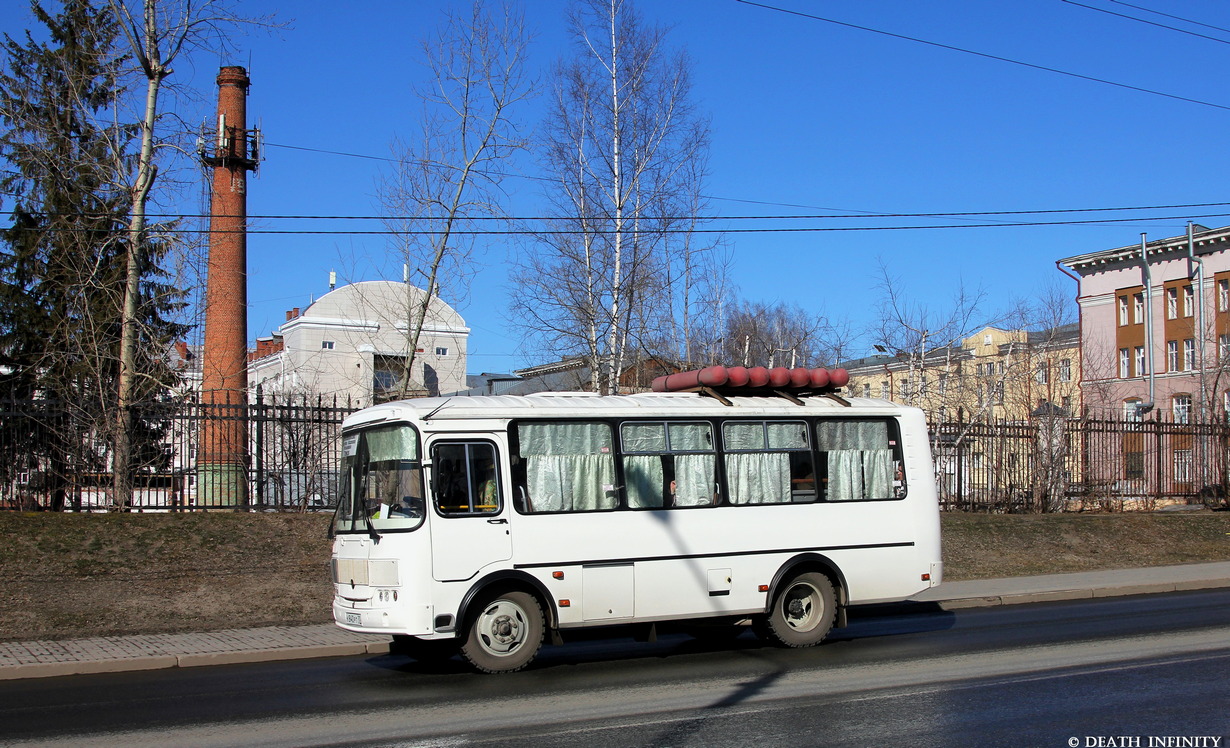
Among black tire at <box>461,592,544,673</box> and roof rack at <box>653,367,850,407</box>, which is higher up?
roof rack at <box>653,367,850,407</box>

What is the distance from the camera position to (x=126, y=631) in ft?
44.7

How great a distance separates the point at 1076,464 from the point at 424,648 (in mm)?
21723

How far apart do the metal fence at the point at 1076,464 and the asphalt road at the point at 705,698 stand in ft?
41.4

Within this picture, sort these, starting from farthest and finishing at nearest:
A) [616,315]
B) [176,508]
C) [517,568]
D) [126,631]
Answer: 1. [616,315]
2. [176,508]
3. [126,631]
4. [517,568]

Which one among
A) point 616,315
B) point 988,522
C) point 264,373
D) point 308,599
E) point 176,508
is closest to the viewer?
point 308,599

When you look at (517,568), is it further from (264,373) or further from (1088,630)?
(264,373)

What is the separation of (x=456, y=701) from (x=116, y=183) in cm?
1579

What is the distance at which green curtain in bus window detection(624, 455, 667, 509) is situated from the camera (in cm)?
1135

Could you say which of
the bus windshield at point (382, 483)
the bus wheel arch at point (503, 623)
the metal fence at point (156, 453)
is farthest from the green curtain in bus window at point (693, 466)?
the metal fence at point (156, 453)

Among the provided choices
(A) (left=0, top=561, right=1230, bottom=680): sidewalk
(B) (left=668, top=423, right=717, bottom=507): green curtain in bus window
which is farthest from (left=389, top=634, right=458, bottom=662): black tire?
(B) (left=668, top=423, right=717, bottom=507): green curtain in bus window

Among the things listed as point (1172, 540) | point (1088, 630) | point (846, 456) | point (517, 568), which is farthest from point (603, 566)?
point (1172, 540)

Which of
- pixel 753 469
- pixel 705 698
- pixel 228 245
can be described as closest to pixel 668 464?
pixel 753 469

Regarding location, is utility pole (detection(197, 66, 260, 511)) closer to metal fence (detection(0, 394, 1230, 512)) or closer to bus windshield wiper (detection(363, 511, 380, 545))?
metal fence (detection(0, 394, 1230, 512))

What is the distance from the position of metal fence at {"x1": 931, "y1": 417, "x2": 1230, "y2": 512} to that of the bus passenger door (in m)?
16.1
